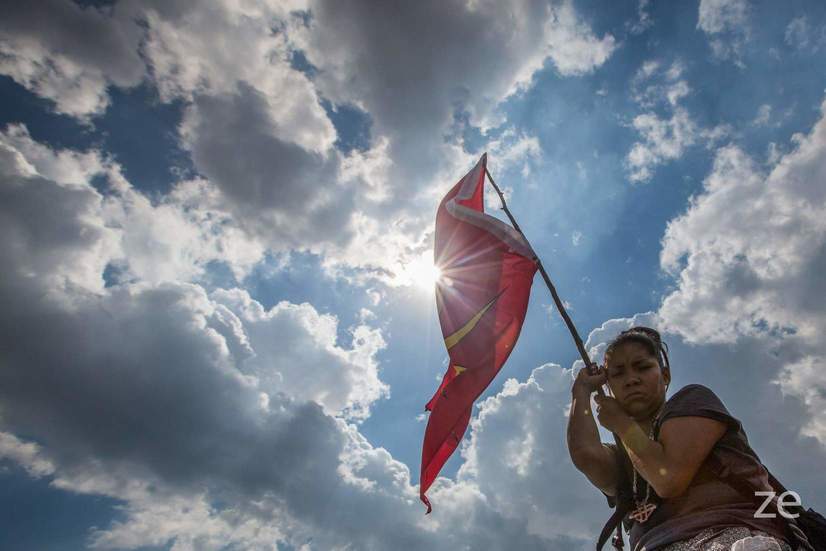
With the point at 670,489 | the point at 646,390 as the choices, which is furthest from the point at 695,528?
the point at 646,390

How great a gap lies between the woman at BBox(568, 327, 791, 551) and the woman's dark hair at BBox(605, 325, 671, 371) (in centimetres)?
46

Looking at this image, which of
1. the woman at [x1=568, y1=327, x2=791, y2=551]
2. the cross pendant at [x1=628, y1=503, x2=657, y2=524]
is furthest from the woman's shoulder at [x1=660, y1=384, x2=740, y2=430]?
the cross pendant at [x1=628, y1=503, x2=657, y2=524]

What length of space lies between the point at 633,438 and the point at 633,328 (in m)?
1.73

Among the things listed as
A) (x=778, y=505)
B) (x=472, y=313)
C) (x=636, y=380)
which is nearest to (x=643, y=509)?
(x=778, y=505)

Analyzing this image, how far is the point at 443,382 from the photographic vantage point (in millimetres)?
7000

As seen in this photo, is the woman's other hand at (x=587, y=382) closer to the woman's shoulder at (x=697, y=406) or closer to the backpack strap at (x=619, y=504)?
the backpack strap at (x=619, y=504)

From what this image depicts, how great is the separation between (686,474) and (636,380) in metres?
1.08

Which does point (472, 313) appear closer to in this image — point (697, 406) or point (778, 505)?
point (697, 406)

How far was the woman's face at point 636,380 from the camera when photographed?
3.76 metres

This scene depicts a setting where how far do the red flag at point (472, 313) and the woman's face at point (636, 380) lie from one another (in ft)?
7.39

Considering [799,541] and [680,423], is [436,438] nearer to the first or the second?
[680,423]

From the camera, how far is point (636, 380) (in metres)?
3.79

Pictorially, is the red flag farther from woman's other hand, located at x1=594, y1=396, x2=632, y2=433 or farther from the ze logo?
the ze logo

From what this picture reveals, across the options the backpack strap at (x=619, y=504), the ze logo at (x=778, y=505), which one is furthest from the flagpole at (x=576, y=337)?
the ze logo at (x=778, y=505)
